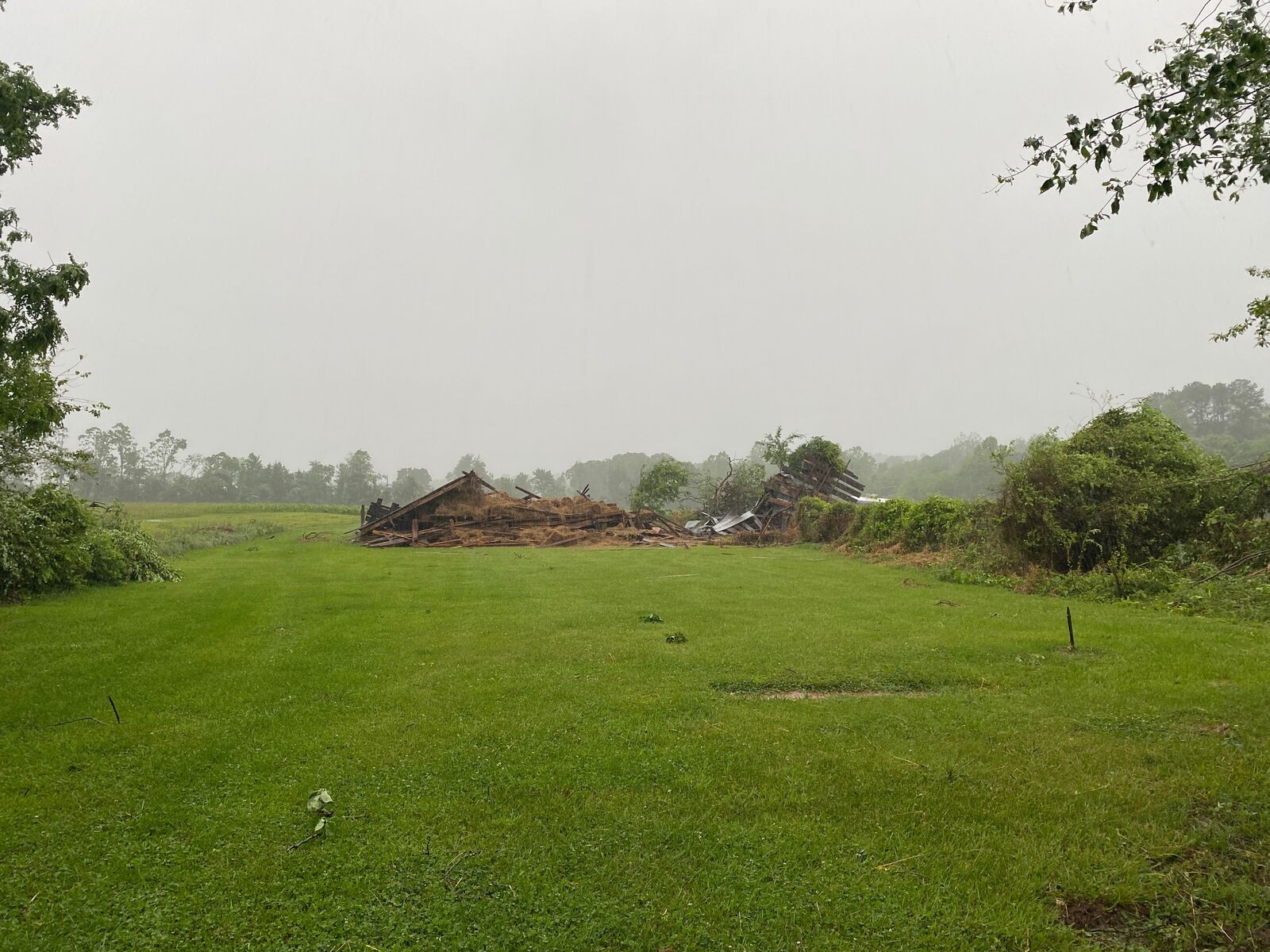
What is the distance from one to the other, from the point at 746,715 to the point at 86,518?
17.0 meters

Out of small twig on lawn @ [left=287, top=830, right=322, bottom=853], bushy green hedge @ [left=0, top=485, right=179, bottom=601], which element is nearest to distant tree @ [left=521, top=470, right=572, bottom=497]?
bushy green hedge @ [left=0, top=485, right=179, bottom=601]

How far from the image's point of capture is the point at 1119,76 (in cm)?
463

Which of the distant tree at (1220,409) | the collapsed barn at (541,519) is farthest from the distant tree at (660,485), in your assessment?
the distant tree at (1220,409)

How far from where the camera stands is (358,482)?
104812mm

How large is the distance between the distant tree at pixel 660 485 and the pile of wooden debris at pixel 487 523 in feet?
44.0

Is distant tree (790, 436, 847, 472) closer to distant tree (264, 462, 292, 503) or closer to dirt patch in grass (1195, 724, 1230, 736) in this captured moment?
dirt patch in grass (1195, 724, 1230, 736)

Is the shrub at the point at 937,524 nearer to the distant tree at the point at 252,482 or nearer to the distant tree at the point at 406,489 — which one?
the distant tree at the point at 406,489

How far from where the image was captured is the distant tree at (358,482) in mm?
103562

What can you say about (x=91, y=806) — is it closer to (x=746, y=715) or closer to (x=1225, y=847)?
(x=746, y=715)

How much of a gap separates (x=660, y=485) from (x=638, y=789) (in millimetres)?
45561

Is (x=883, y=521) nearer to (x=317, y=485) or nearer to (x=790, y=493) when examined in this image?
(x=790, y=493)

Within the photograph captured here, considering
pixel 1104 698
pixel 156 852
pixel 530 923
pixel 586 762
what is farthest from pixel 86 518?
pixel 1104 698

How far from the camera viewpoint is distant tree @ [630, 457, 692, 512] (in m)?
50.4

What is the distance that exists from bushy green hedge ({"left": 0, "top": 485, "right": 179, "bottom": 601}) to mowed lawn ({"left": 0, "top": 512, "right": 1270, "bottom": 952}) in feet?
12.3
